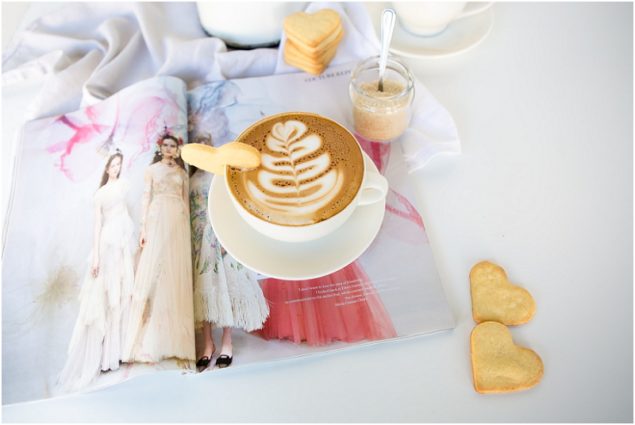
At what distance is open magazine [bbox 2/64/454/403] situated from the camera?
544 mm

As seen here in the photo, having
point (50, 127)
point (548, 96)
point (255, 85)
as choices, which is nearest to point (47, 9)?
point (50, 127)

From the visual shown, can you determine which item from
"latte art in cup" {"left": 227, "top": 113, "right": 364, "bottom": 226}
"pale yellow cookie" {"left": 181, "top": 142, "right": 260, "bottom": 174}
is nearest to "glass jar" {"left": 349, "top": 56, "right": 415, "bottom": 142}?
"latte art in cup" {"left": 227, "top": 113, "right": 364, "bottom": 226}

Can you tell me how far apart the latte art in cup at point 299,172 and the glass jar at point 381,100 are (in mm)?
102

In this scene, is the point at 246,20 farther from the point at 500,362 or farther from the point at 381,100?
the point at 500,362

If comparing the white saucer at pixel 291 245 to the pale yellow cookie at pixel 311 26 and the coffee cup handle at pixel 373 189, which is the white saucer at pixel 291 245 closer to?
the coffee cup handle at pixel 373 189

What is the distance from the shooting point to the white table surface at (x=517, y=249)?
55cm

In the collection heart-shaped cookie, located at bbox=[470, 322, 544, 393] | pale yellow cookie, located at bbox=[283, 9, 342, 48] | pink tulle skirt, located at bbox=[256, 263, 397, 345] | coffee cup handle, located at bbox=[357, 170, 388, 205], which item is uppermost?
pale yellow cookie, located at bbox=[283, 9, 342, 48]

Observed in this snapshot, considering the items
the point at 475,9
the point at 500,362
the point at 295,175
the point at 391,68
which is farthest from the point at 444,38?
the point at 500,362

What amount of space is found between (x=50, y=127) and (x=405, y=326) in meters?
0.59

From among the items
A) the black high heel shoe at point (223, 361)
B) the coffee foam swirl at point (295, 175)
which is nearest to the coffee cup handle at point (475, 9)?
the coffee foam swirl at point (295, 175)

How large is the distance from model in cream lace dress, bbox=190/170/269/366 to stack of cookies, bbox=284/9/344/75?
305 mm

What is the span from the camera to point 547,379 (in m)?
0.56

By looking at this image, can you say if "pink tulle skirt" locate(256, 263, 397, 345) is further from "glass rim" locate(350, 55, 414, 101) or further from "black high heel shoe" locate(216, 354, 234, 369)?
"glass rim" locate(350, 55, 414, 101)

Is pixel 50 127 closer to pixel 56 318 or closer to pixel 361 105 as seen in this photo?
pixel 56 318
